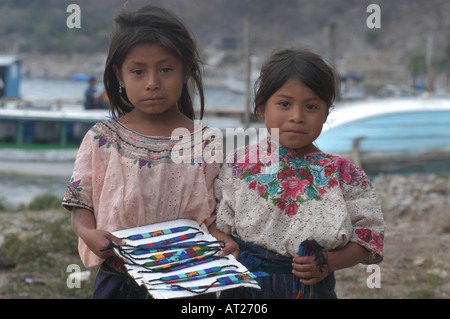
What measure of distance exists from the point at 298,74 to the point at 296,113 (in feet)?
0.43

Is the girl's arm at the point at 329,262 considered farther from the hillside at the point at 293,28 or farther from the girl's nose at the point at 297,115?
the hillside at the point at 293,28

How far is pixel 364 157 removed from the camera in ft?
32.0

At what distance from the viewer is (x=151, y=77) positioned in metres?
1.75

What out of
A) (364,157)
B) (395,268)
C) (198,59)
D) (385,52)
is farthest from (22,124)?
(385,52)

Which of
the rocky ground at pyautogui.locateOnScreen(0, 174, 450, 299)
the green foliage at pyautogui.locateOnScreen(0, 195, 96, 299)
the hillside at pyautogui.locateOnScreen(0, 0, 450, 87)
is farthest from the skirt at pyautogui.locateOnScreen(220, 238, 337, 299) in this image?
the hillside at pyautogui.locateOnScreen(0, 0, 450, 87)

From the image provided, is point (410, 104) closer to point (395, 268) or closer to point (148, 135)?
point (395, 268)

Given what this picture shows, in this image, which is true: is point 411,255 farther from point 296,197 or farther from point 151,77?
point 151,77

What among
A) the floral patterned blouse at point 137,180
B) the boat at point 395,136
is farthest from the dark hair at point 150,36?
the boat at point 395,136

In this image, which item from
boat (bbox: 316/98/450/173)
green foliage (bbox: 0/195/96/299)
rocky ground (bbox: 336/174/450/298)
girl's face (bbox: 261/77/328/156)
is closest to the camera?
girl's face (bbox: 261/77/328/156)

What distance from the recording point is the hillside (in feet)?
180

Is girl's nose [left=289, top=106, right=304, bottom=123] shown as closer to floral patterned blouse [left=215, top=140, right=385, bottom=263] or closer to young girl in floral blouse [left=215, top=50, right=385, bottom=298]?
young girl in floral blouse [left=215, top=50, right=385, bottom=298]

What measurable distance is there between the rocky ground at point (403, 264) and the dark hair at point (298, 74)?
162 centimetres

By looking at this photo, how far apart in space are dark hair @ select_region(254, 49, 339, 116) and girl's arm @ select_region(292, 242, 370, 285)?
1.58ft
